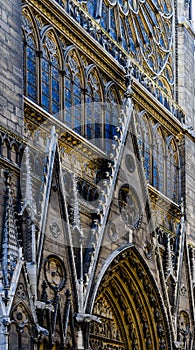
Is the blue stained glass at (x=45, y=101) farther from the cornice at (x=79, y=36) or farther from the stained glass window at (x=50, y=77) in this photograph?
the cornice at (x=79, y=36)

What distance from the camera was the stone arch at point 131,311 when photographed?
2166cm

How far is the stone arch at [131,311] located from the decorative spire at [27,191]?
13.6ft

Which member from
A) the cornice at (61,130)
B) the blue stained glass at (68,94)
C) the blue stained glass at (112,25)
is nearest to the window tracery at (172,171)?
the blue stained glass at (112,25)

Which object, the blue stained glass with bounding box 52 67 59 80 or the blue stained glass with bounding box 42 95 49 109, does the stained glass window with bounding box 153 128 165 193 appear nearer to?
the blue stained glass with bounding box 52 67 59 80

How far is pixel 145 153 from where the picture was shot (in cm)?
2511

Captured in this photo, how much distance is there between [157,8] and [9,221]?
13504 millimetres

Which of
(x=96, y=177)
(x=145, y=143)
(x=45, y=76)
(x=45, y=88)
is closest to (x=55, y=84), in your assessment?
(x=45, y=76)

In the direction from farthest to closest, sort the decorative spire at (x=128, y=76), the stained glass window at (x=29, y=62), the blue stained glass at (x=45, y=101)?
the decorative spire at (x=128, y=76)
the blue stained glass at (x=45, y=101)
the stained glass window at (x=29, y=62)

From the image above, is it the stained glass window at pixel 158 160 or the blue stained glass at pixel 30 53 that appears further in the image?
the stained glass window at pixel 158 160

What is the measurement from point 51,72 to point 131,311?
625 cm

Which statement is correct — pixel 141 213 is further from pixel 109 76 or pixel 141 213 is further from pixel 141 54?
pixel 141 54

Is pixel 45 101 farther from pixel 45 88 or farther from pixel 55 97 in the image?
pixel 55 97

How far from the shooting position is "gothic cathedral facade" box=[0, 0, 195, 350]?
17.6 m

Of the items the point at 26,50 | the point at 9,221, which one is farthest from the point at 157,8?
the point at 9,221
